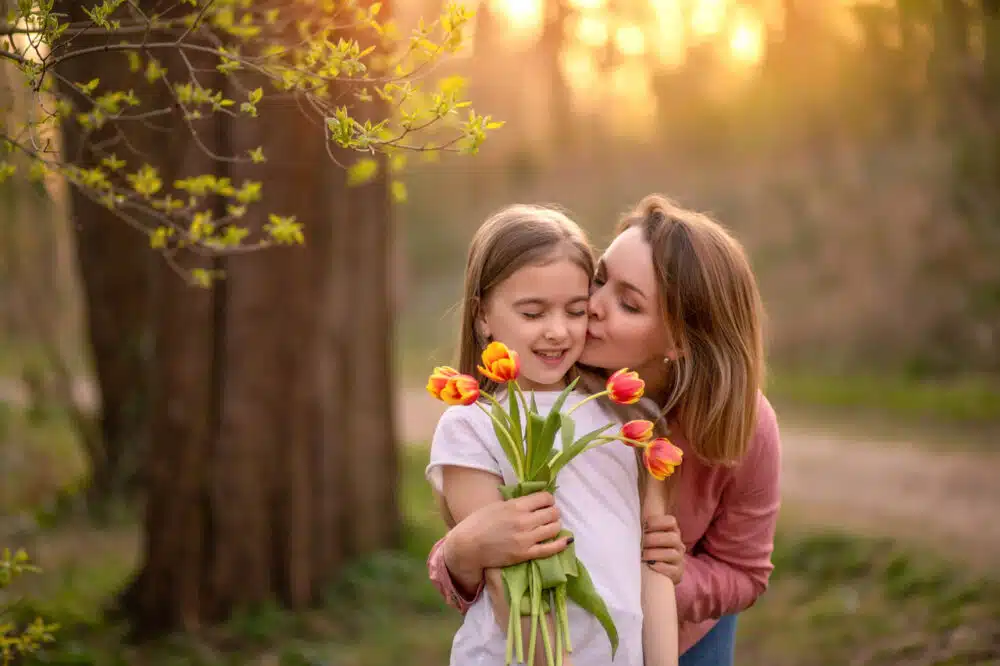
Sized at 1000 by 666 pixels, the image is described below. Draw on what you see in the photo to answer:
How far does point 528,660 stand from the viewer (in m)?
2.06

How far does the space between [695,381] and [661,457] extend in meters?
0.42

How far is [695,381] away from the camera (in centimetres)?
253

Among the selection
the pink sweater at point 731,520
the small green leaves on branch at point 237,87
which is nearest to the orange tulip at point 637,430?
the pink sweater at point 731,520

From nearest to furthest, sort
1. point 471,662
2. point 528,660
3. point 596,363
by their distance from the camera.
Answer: point 528,660 < point 471,662 < point 596,363

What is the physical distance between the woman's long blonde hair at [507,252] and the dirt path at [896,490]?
12.8ft

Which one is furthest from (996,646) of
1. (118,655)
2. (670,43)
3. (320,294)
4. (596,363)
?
(670,43)

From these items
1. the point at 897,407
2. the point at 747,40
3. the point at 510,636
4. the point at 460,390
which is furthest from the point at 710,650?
the point at 747,40

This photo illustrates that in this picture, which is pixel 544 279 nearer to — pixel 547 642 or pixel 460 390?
pixel 460 390

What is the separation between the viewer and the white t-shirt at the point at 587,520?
222 centimetres

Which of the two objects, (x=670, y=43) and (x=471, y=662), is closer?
(x=471, y=662)

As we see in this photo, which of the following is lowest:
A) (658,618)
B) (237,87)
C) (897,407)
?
(897,407)

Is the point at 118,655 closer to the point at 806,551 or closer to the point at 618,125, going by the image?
the point at 806,551

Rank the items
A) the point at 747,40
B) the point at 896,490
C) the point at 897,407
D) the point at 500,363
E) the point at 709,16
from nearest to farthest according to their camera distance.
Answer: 1. the point at 500,363
2. the point at 896,490
3. the point at 897,407
4. the point at 747,40
5. the point at 709,16

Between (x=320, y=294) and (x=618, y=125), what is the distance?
14978 mm
